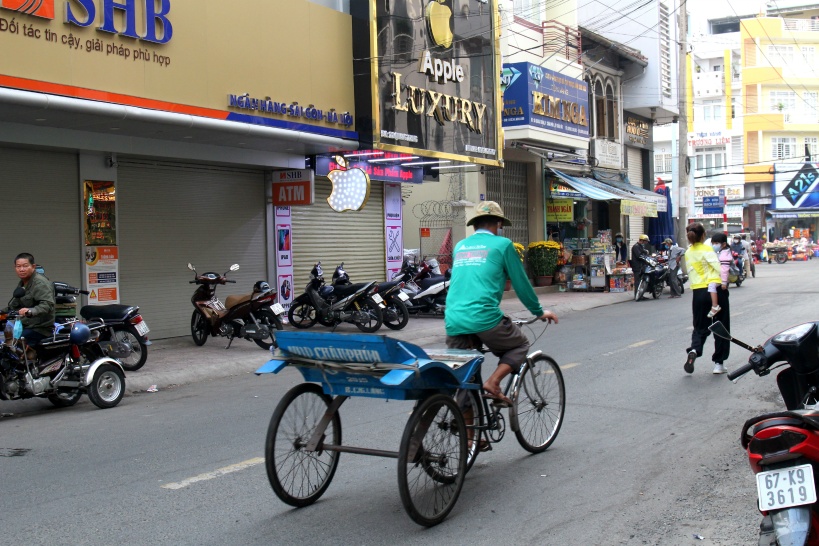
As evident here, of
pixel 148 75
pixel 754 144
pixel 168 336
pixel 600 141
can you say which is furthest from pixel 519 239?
pixel 754 144

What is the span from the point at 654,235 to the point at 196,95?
2665 cm

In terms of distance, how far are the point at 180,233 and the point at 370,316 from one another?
3800 millimetres

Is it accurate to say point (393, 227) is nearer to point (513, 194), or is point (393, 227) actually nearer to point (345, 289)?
point (345, 289)

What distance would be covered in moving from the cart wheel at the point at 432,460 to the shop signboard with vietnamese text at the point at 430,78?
37.1 feet

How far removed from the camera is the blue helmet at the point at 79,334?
934 centimetres

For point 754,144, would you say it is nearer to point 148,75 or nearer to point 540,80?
point 540,80

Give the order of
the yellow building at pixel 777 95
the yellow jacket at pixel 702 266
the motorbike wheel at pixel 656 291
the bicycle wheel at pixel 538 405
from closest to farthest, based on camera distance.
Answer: the bicycle wheel at pixel 538 405
the yellow jacket at pixel 702 266
the motorbike wheel at pixel 656 291
the yellow building at pixel 777 95

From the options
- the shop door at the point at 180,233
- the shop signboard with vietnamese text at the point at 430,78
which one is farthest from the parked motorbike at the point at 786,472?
the shop signboard with vietnamese text at the point at 430,78

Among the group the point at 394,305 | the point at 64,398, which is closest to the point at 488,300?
the point at 64,398

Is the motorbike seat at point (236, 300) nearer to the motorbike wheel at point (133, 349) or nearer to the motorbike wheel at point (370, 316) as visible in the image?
the motorbike wheel at point (133, 349)

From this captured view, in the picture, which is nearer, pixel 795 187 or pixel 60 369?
pixel 60 369

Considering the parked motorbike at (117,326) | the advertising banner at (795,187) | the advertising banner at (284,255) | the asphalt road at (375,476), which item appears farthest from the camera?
the advertising banner at (795,187)

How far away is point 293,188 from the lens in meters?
16.4

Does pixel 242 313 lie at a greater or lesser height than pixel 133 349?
greater
